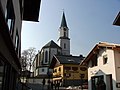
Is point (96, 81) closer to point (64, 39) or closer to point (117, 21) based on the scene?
point (117, 21)

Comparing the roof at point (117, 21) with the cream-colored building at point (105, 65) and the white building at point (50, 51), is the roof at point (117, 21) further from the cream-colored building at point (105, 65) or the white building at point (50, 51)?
the white building at point (50, 51)

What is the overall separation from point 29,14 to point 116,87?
10327mm

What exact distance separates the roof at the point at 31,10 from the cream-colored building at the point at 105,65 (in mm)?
8099

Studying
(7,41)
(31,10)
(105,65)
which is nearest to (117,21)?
(31,10)

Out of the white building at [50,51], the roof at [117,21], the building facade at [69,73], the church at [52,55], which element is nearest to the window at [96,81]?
the roof at [117,21]

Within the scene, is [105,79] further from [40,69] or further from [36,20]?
[40,69]

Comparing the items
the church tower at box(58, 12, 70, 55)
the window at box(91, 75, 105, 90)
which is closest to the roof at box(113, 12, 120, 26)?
the window at box(91, 75, 105, 90)

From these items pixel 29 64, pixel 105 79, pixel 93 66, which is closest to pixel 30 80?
pixel 29 64

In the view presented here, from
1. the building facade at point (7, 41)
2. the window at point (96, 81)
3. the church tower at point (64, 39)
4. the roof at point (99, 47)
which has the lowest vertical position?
the window at point (96, 81)

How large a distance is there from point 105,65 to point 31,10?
34.4 feet

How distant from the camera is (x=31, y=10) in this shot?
1447 cm

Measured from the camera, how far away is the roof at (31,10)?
523 inches

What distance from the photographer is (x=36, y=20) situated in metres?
Answer: 15.7

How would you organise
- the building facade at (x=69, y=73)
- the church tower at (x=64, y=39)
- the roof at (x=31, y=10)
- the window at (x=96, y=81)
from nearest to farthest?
the roof at (x=31, y=10) → the window at (x=96, y=81) → the building facade at (x=69, y=73) → the church tower at (x=64, y=39)
